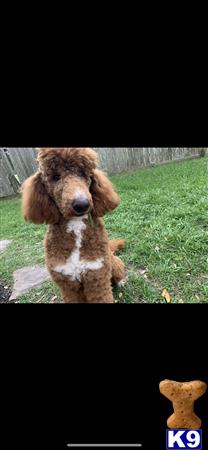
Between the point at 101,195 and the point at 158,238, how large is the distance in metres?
0.60

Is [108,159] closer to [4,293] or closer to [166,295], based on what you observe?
[166,295]

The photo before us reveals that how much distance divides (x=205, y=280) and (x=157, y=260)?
10.3 inches

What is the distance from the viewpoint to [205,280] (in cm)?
126

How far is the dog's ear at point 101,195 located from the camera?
1039mm

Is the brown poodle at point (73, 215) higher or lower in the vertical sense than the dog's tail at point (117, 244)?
higher

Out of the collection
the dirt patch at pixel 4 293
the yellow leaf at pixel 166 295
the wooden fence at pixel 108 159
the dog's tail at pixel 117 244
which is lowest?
the dirt patch at pixel 4 293

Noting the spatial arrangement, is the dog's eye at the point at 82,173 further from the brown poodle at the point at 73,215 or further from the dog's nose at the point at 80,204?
the dog's nose at the point at 80,204

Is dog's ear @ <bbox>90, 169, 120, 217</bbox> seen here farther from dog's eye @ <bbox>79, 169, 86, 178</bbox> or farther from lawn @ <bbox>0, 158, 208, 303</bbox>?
lawn @ <bbox>0, 158, 208, 303</bbox>

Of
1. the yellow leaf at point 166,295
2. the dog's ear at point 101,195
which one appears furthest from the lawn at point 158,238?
the dog's ear at point 101,195

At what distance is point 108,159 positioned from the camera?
124cm

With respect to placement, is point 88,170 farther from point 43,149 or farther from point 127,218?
point 127,218
